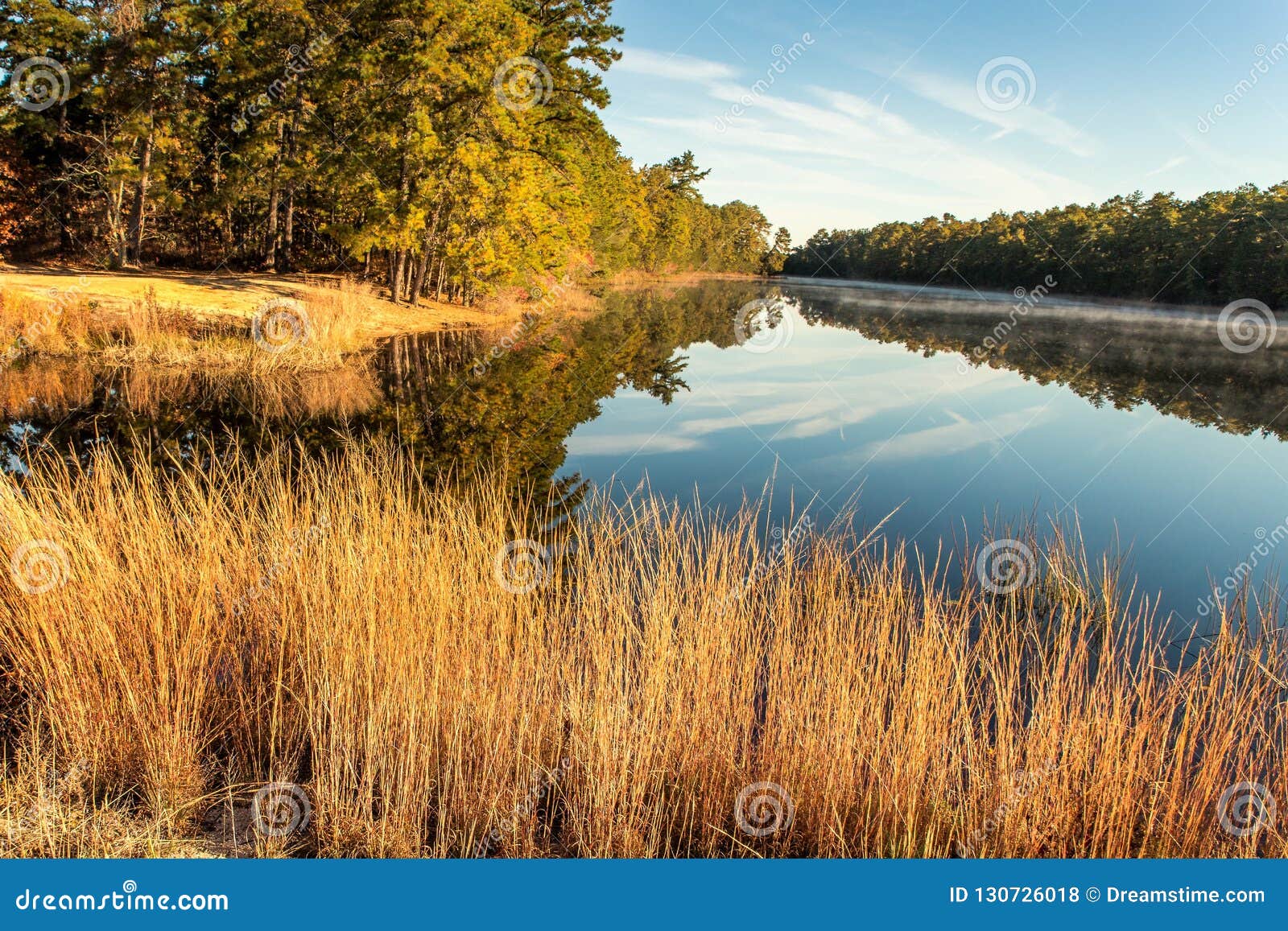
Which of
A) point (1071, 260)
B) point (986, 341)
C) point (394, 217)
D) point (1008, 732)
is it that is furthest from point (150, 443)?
point (1071, 260)

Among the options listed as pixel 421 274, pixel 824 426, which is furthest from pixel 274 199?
pixel 824 426

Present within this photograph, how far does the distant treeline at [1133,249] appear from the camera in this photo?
1383 inches

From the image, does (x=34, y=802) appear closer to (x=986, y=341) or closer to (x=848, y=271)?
(x=986, y=341)

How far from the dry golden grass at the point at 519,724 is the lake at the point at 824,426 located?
2.79 m

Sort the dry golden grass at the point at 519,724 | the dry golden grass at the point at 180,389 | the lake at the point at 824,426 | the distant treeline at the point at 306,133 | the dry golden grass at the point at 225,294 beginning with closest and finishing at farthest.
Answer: the dry golden grass at the point at 519,724 < the lake at the point at 824,426 < the dry golden grass at the point at 180,389 < the dry golden grass at the point at 225,294 < the distant treeline at the point at 306,133

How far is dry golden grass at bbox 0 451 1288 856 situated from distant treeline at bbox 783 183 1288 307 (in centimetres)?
4152

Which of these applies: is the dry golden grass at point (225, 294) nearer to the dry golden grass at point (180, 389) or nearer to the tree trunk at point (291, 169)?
the tree trunk at point (291, 169)

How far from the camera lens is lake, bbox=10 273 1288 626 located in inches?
318

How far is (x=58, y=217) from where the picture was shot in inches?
1115

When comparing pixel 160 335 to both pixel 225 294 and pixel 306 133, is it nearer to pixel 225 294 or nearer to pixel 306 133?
pixel 225 294

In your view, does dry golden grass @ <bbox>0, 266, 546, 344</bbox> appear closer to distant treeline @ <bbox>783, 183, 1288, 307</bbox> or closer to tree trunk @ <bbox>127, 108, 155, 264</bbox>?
tree trunk @ <bbox>127, 108, 155, 264</bbox>

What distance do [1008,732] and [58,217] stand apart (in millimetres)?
36763

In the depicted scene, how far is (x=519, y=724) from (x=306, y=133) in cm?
2832

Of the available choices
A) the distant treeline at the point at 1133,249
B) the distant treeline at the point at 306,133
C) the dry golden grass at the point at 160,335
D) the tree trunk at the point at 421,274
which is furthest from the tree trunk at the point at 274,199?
the distant treeline at the point at 1133,249
